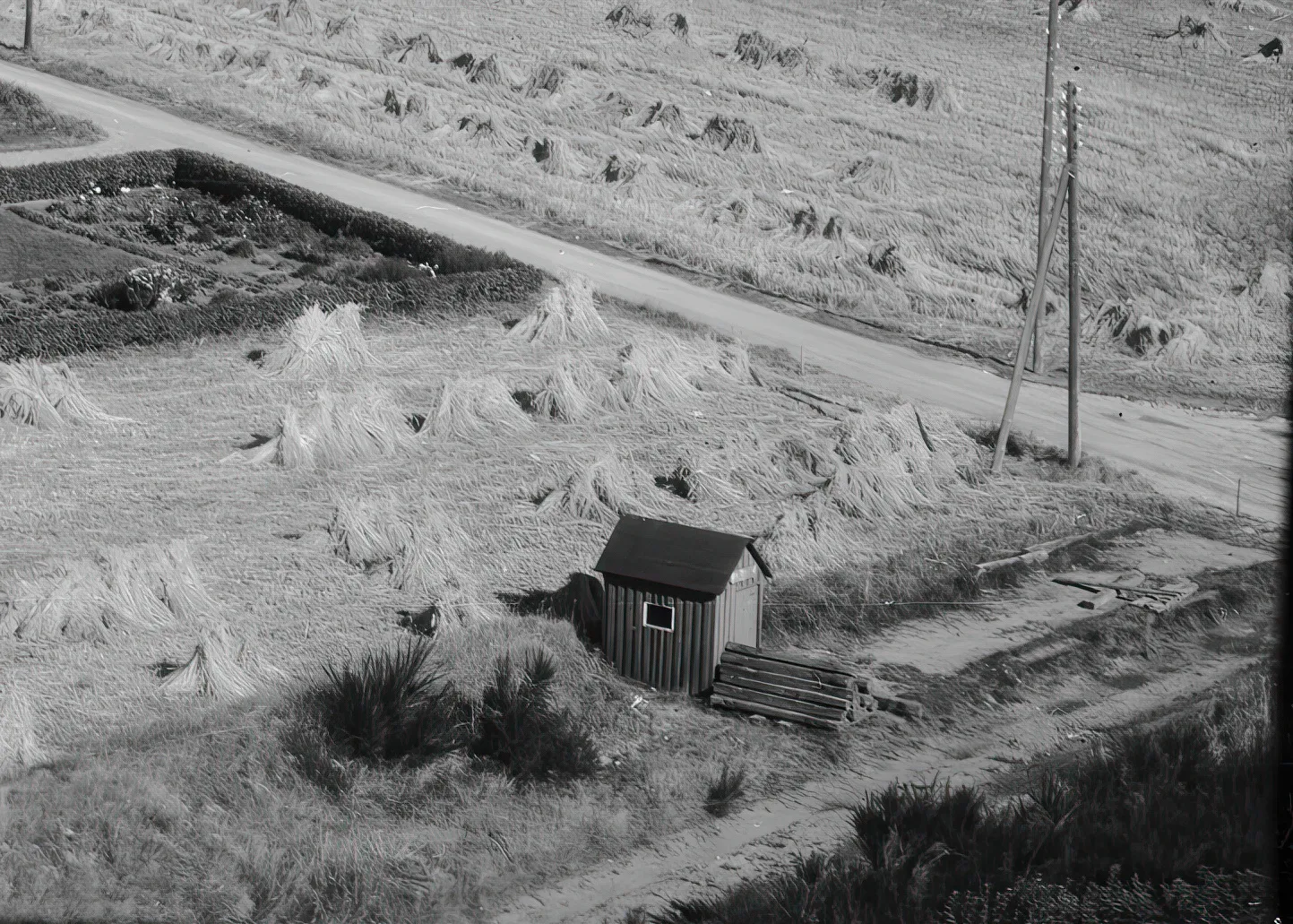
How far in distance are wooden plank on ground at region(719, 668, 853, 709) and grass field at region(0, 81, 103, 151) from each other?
30147mm

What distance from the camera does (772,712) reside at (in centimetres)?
1909

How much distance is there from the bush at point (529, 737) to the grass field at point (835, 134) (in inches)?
760

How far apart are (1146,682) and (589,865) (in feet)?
28.6

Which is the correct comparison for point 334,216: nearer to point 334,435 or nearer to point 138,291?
point 138,291

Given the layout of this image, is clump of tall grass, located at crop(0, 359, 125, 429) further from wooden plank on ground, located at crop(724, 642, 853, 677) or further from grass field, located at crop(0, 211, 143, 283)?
wooden plank on ground, located at crop(724, 642, 853, 677)

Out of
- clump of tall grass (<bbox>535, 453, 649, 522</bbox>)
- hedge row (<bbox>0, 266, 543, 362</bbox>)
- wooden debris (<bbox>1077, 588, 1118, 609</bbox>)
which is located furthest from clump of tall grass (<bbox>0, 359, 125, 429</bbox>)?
wooden debris (<bbox>1077, 588, 1118, 609</bbox>)

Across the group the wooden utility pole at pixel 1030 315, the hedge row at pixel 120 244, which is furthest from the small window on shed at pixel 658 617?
the hedge row at pixel 120 244

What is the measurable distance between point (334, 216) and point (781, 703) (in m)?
22.9

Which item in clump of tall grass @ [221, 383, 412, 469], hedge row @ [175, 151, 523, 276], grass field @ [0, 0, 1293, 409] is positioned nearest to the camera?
clump of tall grass @ [221, 383, 412, 469]

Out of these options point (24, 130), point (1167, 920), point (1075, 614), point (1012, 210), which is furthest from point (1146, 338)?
point (24, 130)

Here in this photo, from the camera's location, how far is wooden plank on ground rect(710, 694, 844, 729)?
62.3 ft

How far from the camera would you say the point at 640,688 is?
19.8 meters

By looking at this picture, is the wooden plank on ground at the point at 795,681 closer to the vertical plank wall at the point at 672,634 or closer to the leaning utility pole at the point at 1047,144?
the vertical plank wall at the point at 672,634

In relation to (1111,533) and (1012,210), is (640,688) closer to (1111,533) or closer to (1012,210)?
(1111,533)
